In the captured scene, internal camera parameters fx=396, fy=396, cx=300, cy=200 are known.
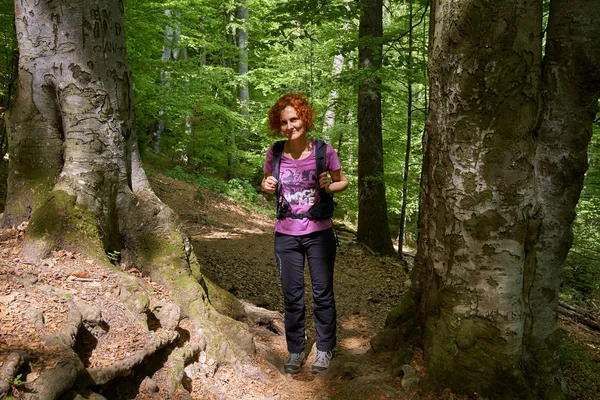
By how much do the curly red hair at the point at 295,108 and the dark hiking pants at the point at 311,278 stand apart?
97cm

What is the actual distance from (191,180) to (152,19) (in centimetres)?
704

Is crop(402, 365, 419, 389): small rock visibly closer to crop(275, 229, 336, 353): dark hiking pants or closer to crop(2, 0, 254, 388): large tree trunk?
crop(275, 229, 336, 353): dark hiking pants

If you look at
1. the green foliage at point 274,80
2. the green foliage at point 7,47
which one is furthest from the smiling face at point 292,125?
the green foliage at point 7,47

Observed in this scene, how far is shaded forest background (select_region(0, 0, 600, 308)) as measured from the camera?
23.5ft

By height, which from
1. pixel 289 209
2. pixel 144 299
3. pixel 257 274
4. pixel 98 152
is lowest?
pixel 257 274

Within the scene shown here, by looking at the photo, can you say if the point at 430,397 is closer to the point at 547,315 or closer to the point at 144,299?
the point at 547,315

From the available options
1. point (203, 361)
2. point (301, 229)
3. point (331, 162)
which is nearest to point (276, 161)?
point (331, 162)

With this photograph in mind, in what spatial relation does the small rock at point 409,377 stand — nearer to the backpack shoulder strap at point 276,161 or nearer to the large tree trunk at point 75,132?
the large tree trunk at point 75,132

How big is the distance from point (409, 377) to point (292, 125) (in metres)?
2.12

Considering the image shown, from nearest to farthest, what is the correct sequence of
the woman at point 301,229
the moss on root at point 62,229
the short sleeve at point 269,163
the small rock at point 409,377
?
the small rock at point 409,377, the moss on root at point 62,229, the woman at point 301,229, the short sleeve at point 269,163

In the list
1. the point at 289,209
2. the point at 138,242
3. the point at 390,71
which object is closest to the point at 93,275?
the point at 138,242

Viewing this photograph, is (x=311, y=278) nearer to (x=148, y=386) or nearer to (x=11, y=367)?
(x=148, y=386)

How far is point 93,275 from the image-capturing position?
113 inches

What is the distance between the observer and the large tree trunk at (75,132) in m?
3.25
